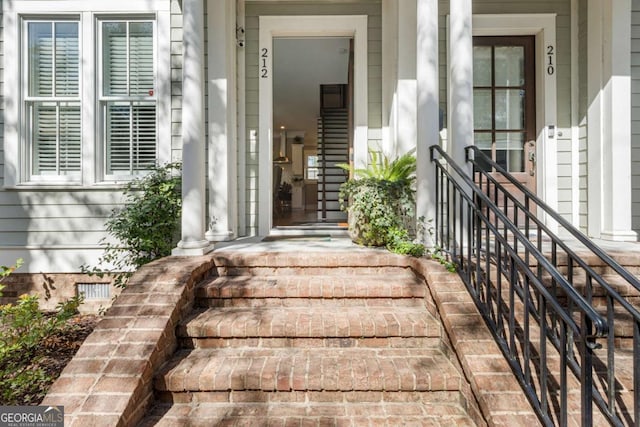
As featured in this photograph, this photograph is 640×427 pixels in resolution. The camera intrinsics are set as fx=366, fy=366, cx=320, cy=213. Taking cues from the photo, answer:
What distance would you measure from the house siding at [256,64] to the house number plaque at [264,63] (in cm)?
7

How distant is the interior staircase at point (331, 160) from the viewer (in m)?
6.25

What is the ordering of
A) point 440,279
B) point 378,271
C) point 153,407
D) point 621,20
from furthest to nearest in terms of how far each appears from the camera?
1. point 621,20
2. point 378,271
3. point 440,279
4. point 153,407

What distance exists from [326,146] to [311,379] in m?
6.37

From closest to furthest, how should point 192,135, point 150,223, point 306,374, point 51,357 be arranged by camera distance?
point 306,374, point 51,357, point 192,135, point 150,223

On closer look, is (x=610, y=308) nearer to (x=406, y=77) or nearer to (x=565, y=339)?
(x=565, y=339)

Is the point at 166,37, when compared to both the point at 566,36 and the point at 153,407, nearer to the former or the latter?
the point at 153,407

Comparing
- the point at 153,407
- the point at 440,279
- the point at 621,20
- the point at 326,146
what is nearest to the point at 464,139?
the point at 440,279

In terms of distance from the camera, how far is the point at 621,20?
11.7ft

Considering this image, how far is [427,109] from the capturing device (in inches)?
115

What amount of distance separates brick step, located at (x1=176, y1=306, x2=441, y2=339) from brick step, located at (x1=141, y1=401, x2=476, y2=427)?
1.31ft

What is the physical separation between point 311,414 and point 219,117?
3.02 m

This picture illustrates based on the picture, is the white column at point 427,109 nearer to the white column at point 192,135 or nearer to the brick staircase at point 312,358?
the brick staircase at point 312,358

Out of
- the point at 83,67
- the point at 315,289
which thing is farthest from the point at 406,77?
the point at 83,67

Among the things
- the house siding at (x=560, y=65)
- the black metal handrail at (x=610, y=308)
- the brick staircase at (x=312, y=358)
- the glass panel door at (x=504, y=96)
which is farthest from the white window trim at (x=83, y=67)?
the glass panel door at (x=504, y=96)
